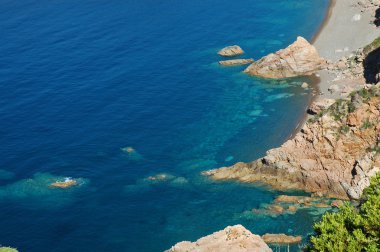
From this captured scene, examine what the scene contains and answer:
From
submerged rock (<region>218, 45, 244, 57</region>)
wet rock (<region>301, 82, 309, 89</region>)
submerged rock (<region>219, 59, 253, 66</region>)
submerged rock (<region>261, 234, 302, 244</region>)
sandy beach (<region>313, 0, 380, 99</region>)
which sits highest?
sandy beach (<region>313, 0, 380, 99</region>)

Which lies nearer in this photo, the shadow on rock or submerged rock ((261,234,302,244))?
submerged rock ((261,234,302,244))

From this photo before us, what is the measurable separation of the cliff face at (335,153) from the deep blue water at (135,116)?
163 inches

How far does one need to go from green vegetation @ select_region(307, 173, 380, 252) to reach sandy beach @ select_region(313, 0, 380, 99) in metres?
57.1

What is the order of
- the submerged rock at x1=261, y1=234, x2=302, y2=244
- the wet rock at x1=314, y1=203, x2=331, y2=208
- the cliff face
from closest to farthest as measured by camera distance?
the submerged rock at x1=261, y1=234, x2=302, y2=244 < the cliff face < the wet rock at x1=314, y1=203, x2=331, y2=208

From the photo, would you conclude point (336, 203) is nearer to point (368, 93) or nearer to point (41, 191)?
point (368, 93)

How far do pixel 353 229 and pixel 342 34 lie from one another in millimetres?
87353

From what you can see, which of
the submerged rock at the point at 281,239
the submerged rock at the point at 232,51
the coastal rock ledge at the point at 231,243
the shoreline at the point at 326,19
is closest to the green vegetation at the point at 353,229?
the coastal rock ledge at the point at 231,243

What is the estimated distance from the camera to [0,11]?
154 metres

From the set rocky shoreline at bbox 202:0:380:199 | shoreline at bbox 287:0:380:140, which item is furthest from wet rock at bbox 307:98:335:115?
rocky shoreline at bbox 202:0:380:199

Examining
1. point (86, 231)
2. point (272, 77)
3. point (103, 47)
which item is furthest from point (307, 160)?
point (103, 47)

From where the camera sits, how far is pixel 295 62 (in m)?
106

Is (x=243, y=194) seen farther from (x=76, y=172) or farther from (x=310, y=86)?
(x=310, y=86)

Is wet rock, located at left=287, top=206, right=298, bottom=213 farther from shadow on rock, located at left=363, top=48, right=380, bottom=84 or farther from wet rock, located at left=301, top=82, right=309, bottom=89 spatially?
wet rock, located at left=301, top=82, right=309, bottom=89

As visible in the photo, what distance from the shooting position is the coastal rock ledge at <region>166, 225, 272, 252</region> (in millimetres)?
52750
